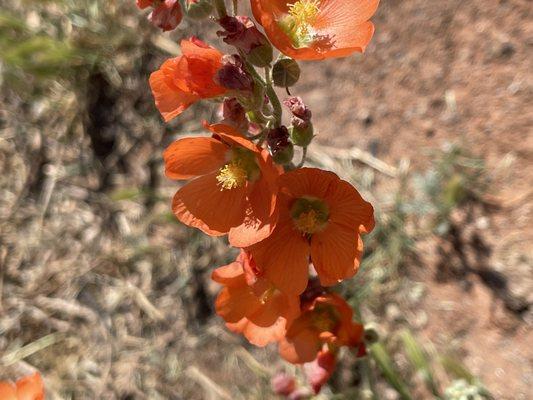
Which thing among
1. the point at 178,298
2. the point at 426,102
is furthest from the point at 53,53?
the point at 426,102

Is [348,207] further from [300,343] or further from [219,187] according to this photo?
Answer: [300,343]

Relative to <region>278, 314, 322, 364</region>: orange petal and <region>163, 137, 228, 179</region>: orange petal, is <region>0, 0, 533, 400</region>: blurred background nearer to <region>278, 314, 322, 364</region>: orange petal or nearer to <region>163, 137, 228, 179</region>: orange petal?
<region>278, 314, 322, 364</region>: orange petal

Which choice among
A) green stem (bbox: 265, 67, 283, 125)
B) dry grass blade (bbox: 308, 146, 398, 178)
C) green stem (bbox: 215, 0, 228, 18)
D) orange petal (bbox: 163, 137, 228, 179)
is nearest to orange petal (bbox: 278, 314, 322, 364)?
orange petal (bbox: 163, 137, 228, 179)

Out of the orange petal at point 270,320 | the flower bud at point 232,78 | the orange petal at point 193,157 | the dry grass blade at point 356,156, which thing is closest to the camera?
the flower bud at point 232,78

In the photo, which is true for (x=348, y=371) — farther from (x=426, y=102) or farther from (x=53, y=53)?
(x=53, y=53)

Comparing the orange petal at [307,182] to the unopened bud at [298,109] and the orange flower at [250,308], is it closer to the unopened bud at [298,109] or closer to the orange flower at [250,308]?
the unopened bud at [298,109]

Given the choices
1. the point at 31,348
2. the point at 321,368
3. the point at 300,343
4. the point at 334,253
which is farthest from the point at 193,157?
the point at 31,348

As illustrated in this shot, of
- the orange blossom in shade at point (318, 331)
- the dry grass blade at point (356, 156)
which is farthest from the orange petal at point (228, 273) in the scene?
the dry grass blade at point (356, 156)
